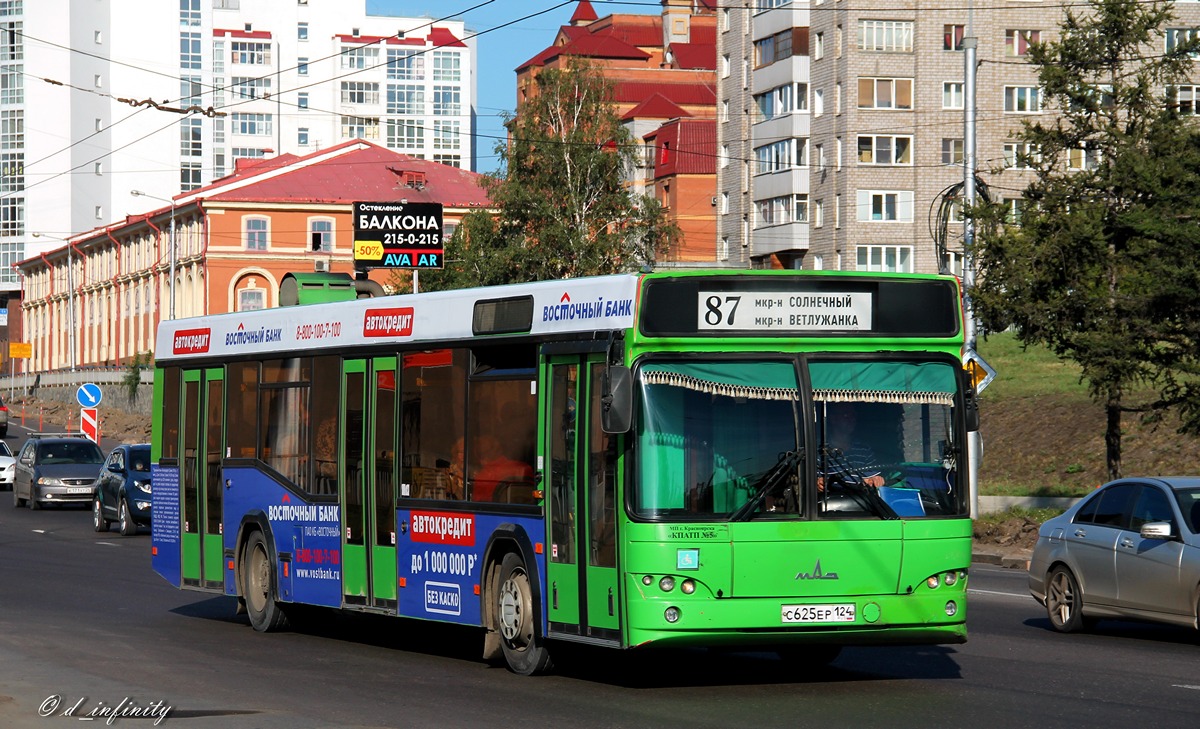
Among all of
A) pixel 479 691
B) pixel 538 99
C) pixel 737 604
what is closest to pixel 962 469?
pixel 737 604

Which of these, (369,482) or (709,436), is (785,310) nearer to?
(709,436)

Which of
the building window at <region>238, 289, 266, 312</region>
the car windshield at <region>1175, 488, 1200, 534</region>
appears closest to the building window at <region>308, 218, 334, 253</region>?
the building window at <region>238, 289, 266, 312</region>

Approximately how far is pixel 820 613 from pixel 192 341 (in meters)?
8.72

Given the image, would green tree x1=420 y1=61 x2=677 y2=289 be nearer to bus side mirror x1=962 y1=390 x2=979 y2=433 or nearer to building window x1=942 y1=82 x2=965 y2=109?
building window x1=942 y1=82 x2=965 y2=109

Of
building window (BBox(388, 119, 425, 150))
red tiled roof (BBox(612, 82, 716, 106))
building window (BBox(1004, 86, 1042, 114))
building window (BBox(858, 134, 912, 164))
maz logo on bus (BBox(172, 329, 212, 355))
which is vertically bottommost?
maz logo on bus (BBox(172, 329, 212, 355))

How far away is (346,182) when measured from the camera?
98.3 metres

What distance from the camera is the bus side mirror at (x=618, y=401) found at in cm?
1065

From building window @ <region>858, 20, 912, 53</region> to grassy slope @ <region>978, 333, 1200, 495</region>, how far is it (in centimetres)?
2526

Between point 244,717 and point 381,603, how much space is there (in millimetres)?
3730

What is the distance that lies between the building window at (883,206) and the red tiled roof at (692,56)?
58759 mm

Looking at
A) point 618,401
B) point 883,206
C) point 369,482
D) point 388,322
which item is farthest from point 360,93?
point 618,401

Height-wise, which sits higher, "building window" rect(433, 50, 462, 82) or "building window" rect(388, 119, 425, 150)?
"building window" rect(433, 50, 462, 82)

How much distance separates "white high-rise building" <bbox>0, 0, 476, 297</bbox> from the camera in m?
137
